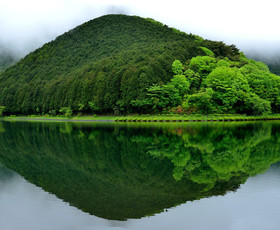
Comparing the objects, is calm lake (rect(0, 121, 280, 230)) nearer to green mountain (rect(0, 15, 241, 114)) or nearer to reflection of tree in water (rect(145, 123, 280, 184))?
reflection of tree in water (rect(145, 123, 280, 184))

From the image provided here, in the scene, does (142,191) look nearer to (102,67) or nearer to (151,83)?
(151,83)

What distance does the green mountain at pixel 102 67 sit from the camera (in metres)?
86.2

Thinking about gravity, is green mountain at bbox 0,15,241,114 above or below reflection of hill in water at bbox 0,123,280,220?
above

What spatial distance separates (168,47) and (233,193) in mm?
103260

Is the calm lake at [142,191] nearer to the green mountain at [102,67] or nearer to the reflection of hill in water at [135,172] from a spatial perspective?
the reflection of hill in water at [135,172]

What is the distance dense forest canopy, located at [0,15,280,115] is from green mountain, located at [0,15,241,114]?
288mm

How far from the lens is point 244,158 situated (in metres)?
17.4

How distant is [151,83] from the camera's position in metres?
80.5

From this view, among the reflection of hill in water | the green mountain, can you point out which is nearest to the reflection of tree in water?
the reflection of hill in water

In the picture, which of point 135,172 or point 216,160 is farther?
point 216,160

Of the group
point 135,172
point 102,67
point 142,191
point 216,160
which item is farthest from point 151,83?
point 142,191

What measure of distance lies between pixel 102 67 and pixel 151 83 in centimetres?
3658

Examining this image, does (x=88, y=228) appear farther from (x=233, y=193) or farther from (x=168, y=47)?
(x=168, y=47)

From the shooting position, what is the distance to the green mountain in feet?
283
